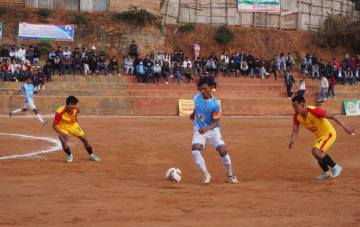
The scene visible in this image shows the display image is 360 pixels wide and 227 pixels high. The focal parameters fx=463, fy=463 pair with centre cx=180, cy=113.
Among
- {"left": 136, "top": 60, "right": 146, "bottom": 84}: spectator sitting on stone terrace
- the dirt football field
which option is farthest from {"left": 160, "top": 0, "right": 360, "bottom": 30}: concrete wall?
the dirt football field

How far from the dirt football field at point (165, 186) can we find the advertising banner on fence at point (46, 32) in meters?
19.5

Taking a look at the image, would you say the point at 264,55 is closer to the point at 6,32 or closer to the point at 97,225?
the point at 6,32

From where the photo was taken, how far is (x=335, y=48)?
46906mm

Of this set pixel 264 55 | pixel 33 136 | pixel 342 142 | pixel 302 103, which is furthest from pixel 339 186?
pixel 264 55

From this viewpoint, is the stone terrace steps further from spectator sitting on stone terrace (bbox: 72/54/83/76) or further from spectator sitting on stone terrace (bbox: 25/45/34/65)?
spectator sitting on stone terrace (bbox: 25/45/34/65)

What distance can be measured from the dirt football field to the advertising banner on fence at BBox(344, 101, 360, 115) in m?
15.9

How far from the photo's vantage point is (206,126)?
9.02 meters

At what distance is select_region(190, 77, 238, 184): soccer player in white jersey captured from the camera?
8820 millimetres

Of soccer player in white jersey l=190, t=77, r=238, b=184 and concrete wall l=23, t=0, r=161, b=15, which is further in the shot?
concrete wall l=23, t=0, r=161, b=15

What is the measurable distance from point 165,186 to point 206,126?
1408 mm

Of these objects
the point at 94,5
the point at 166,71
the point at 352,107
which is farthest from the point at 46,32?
the point at 352,107

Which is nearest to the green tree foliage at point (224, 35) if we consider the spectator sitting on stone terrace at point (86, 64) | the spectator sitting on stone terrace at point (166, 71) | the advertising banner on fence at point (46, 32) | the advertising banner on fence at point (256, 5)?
the advertising banner on fence at point (256, 5)

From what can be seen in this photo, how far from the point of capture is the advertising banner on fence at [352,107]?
3182cm

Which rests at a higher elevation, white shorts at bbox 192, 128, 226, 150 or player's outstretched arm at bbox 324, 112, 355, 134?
player's outstretched arm at bbox 324, 112, 355, 134
